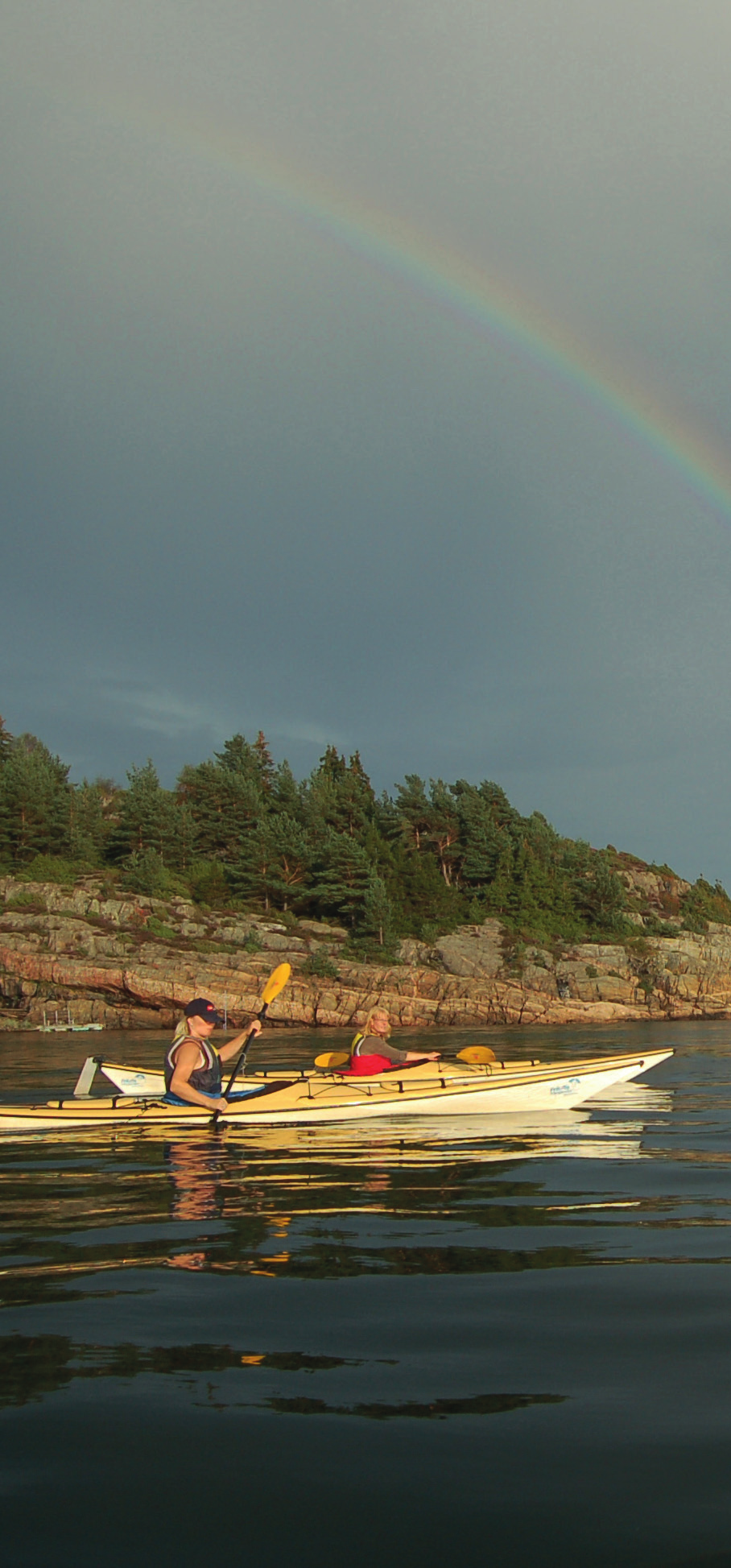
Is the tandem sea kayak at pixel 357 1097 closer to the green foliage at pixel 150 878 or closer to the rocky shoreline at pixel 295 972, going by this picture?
the rocky shoreline at pixel 295 972

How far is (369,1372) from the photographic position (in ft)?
13.6

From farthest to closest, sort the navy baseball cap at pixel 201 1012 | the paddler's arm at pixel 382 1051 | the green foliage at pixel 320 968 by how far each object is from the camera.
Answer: the green foliage at pixel 320 968 → the paddler's arm at pixel 382 1051 → the navy baseball cap at pixel 201 1012

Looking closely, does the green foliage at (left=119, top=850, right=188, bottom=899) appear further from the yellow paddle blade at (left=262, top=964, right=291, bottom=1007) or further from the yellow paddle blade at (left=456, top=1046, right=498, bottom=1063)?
the yellow paddle blade at (left=456, top=1046, right=498, bottom=1063)

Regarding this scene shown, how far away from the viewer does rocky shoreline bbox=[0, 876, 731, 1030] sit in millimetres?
50344

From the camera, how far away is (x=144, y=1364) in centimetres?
425

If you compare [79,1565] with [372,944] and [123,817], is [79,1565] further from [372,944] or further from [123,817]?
[123,817]

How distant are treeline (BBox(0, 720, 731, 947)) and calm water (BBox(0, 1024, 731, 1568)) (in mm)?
52334

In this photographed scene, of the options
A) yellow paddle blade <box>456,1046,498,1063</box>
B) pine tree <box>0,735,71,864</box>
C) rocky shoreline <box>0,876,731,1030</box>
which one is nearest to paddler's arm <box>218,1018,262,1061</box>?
yellow paddle blade <box>456,1046,498,1063</box>

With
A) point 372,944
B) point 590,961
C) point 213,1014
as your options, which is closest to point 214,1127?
point 213,1014

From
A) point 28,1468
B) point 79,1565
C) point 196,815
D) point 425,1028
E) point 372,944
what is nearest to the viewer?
point 79,1565

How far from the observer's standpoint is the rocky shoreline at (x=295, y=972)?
50.3m

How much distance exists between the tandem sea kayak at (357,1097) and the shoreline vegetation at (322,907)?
1393 inches

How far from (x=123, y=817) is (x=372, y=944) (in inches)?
800

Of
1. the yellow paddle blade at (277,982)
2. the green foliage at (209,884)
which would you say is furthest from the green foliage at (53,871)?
the yellow paddle blade at (277,982)
